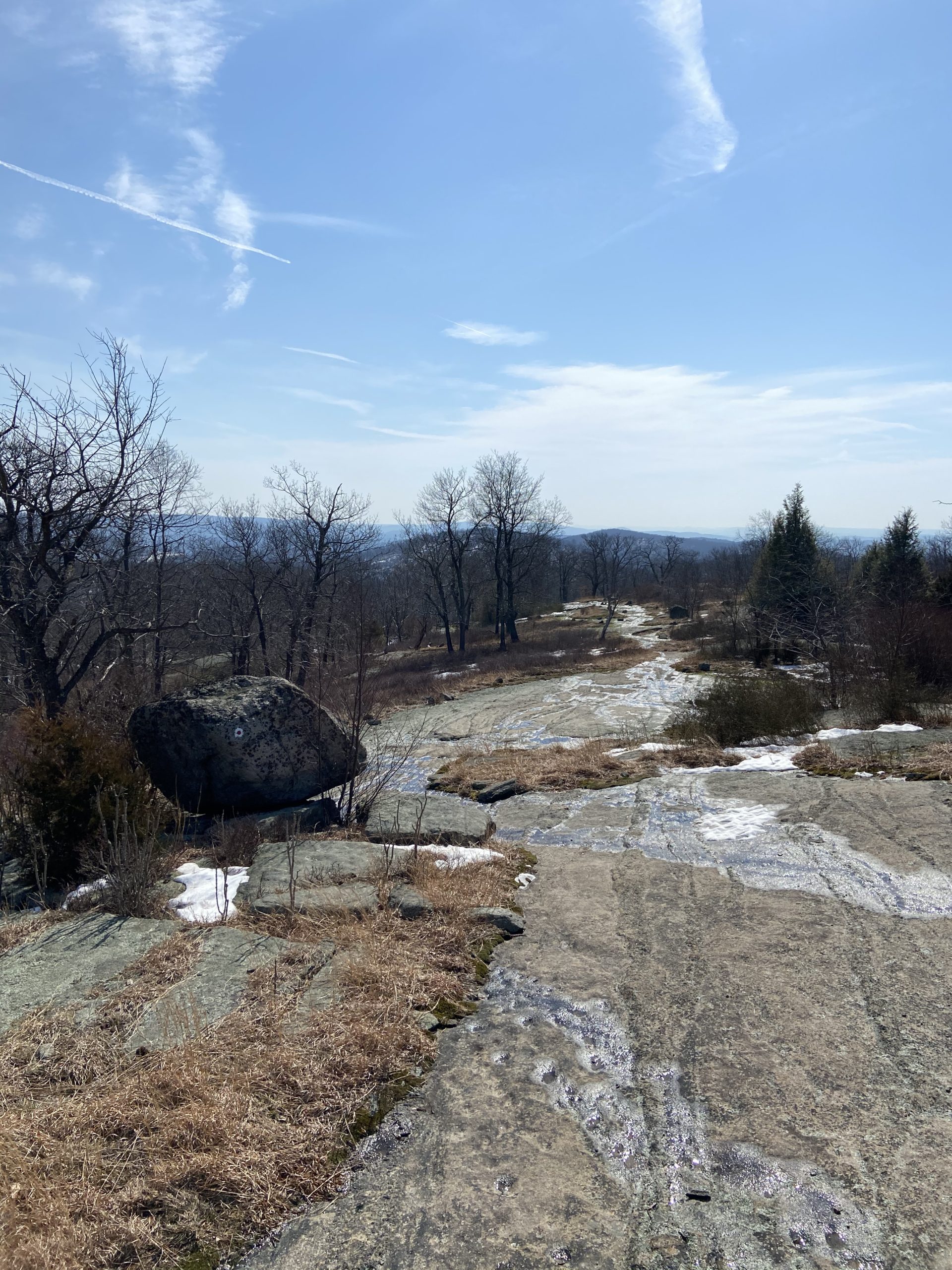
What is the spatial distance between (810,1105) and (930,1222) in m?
0.63

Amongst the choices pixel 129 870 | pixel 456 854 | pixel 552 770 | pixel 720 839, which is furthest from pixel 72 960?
pixel 552 770

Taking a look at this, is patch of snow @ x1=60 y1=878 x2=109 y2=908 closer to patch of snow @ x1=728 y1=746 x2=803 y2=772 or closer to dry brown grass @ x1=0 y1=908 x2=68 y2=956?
dry brown grass @ x1=0 y1=908 x2=68 y2=956

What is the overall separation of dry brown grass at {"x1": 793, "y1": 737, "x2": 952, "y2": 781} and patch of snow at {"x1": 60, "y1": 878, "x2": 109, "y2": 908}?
724cm

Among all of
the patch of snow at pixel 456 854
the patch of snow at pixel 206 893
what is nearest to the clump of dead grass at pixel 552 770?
the patch of snow at pixel 456 854

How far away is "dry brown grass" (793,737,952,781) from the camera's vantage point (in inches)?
307

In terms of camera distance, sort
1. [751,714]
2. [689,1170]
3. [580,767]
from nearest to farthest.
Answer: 1. [689,1170]
2. [580,767]
3. [751,714]

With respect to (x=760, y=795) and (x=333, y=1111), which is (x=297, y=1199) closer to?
(x=333, y=1111)

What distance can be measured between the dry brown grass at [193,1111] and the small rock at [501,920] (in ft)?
2.07

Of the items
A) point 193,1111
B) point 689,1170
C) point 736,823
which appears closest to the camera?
point 689,1170

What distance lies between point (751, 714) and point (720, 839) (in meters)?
5.44

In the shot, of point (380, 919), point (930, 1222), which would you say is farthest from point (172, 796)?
point (930, 1222)

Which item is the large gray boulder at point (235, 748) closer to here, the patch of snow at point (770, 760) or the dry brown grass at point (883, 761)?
the patch of snow at point (770, 760)

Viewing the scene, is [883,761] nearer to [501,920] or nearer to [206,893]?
[501,920]

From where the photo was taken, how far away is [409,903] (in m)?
4.98
